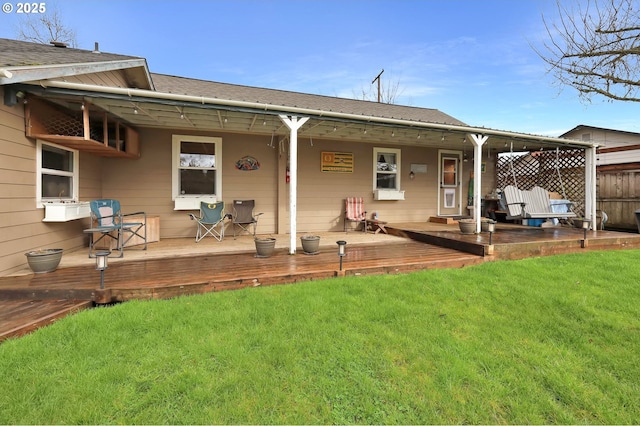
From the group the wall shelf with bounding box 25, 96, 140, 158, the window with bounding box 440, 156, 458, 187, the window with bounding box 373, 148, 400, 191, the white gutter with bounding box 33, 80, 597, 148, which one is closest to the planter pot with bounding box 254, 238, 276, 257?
the white gutter with bounding box 33, 80, 597, 148

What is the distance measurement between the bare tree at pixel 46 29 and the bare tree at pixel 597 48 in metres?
14.2

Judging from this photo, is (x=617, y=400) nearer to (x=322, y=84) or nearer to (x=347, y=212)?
(x=347, y=212)

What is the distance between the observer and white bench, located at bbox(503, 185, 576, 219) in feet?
17.9

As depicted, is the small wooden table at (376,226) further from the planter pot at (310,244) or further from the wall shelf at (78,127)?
the wall shelf at (78,127)

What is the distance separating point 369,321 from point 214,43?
9.27 m

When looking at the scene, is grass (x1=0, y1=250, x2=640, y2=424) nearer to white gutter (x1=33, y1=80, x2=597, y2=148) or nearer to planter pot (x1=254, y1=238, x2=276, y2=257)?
planter pot (x1=254, y1=238, x2=276, y2=257)

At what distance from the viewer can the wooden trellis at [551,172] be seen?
759 cm

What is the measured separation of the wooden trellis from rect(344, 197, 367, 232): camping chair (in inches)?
140

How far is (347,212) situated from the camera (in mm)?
6992

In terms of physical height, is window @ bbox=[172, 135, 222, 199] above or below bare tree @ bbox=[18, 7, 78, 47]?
below

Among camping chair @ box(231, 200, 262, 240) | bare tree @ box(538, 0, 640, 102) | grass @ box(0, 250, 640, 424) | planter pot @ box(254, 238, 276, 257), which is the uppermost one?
bare tree @ box(538, 0, 640, 102)

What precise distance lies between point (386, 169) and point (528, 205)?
3091 mm

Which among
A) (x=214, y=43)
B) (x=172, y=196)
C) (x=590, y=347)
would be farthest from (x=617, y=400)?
(x=214, y=43)

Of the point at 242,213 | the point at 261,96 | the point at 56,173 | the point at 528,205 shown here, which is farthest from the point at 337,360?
the point at 261,96
